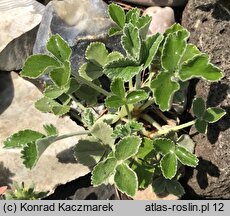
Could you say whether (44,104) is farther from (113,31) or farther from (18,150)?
(113,31)

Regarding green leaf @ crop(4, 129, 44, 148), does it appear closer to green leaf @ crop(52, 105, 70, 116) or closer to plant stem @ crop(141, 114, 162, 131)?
green leaf @ crop(52, 105, 70, 116)

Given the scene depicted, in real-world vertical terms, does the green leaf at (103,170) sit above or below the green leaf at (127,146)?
below

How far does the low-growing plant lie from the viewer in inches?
70.2

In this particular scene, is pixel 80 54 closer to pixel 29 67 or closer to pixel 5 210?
pixel 29 67

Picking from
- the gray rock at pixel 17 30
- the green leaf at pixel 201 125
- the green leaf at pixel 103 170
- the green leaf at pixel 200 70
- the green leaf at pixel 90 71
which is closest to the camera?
the green leaf at pixel 200 70

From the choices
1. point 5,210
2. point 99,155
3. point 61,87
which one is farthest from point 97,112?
point 5,210

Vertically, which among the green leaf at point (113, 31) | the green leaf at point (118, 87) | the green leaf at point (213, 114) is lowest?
the green leaf at point (213, 114)

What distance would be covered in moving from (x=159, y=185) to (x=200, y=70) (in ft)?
1.78

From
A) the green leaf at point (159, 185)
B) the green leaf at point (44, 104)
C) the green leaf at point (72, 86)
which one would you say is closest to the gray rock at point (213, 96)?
the green leaf at point (159, 185)

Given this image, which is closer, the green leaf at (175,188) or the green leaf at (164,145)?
the green leaf at (164,145)

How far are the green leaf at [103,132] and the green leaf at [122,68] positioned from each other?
0.70 ft

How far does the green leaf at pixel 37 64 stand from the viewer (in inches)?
74.2

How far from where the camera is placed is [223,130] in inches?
80.0

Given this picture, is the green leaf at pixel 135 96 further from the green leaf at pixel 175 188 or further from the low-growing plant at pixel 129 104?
the green leaf at pixel 175 188
